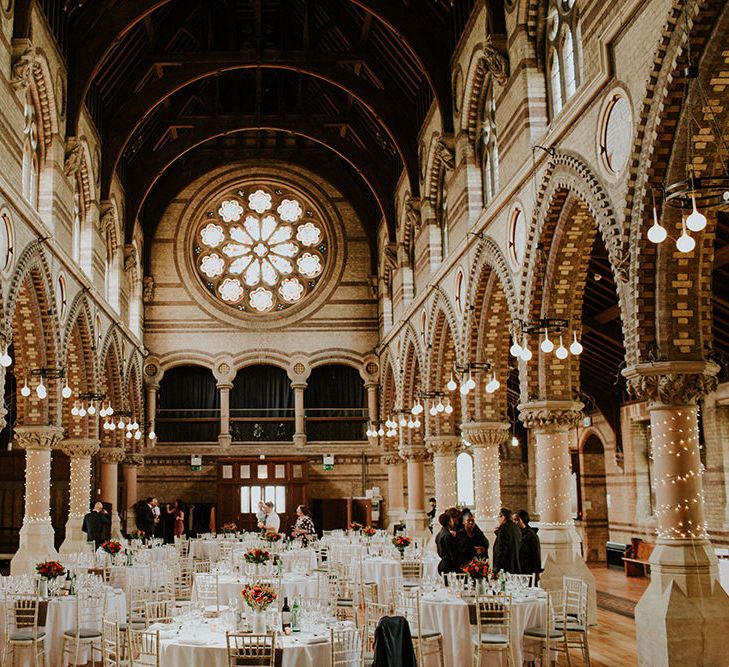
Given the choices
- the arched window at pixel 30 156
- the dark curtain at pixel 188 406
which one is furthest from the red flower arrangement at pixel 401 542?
the dark curtain at pixel 188 406

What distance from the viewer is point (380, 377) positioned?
1302 inches

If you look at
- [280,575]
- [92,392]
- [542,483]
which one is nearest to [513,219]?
[542,483]

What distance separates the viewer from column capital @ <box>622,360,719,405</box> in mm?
10297

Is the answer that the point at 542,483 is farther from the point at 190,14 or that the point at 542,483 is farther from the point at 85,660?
the point at 190,14

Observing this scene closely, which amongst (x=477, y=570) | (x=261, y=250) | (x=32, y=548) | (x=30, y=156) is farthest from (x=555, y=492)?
(x=261, y=250)

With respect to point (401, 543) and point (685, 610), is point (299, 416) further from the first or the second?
point (685, 610)

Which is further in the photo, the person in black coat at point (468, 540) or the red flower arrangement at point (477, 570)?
the person in black coat at point (468, 540)

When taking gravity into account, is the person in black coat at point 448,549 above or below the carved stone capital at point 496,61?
below

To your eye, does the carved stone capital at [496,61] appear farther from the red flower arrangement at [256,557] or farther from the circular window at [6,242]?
the red flower arrangement at [256,557]

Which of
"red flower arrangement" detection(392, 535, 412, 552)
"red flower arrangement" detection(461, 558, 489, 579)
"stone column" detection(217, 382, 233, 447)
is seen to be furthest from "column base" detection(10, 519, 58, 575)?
"stone column" detection(217, 382, 233, 447)

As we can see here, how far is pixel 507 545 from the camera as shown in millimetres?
13172

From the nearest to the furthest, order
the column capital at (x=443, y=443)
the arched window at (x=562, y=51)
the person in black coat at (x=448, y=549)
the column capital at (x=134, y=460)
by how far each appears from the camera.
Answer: the person in black coat at (x=448, y=549)
the arched window at (x=562, y=51)
the column capital at (x=443, y=443)
the column capital at (x=134, y=460)

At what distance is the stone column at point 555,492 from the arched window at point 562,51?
A: 492cm

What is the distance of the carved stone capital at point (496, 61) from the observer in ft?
54.2
